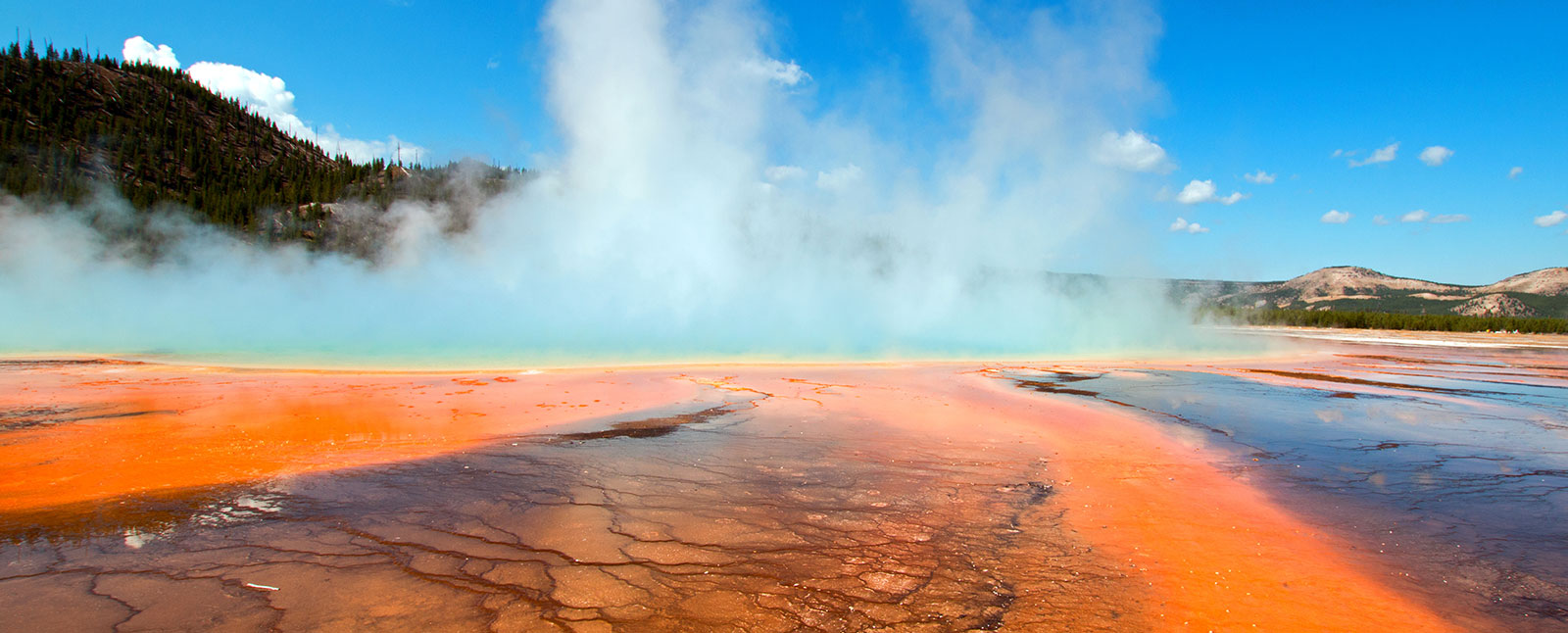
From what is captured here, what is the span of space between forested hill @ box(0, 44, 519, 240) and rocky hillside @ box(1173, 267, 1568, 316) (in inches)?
3921

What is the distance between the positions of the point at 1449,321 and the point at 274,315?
84.3 meters

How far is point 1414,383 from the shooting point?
14.3 meters

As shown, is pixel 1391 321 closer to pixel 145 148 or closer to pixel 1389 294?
pixel 1389 294

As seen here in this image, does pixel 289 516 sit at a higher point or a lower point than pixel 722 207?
lower

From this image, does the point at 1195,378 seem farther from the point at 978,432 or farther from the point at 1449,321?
the point at 1449,321

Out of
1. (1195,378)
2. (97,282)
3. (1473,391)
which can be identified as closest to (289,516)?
(1195,378)

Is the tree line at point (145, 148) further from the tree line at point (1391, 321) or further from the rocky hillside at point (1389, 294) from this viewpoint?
the rocky hillside at point (1389, 294)

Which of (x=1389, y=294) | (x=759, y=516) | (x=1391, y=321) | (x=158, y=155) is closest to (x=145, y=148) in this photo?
(x=158, y=155)

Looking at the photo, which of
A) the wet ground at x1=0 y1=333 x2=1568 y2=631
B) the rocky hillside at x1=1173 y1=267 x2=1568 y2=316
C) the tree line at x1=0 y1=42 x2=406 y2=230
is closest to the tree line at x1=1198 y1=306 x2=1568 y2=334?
the rocky hillside at x1=1173 y1=267 x2=1568 y2=316

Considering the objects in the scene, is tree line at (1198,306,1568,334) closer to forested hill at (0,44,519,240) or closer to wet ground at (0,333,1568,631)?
wet ground at (0,333,1568,631)

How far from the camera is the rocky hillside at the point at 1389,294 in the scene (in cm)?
9394

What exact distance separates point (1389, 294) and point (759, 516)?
162659 mm

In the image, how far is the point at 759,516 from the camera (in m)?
4.39

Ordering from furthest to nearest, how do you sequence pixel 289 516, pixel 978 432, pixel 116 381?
pixel 116 381
pixel 978 432
pixel 289 516
